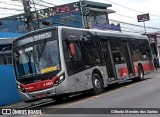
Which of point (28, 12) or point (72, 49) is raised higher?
point (28, 12)

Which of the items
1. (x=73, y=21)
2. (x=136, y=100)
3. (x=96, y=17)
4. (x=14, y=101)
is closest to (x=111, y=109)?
(x=136, y=100)

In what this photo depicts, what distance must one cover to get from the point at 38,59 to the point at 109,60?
18.4 feet

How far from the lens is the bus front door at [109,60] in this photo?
838 inches

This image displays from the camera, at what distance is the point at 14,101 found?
23.2m

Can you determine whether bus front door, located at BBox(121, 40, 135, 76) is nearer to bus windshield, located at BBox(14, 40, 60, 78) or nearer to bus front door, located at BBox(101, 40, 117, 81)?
bus front door, located at BBox(101, 40, 117, 81)

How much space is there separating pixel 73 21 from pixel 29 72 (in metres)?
35.6

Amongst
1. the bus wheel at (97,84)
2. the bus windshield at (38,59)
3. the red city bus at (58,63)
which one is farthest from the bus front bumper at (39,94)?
the bus wheel at (97,84)

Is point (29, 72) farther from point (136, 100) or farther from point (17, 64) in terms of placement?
point (136, 100)

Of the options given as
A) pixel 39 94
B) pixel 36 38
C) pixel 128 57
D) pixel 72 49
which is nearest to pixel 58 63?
pixel 72 49

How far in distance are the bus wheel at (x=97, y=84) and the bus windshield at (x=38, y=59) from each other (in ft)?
9.81

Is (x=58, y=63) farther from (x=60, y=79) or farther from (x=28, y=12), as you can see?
(x=28, y=12)

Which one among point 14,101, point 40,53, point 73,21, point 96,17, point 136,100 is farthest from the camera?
point 96,17

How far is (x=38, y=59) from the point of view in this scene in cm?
1706

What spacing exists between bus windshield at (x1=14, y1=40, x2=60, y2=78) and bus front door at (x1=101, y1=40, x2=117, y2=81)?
15.8ft
